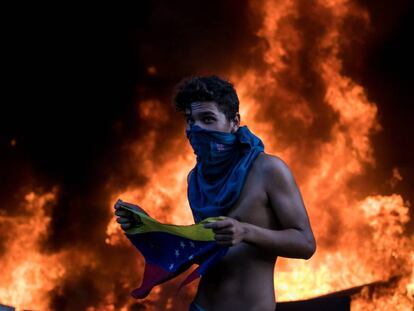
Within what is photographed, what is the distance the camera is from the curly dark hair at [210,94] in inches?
119

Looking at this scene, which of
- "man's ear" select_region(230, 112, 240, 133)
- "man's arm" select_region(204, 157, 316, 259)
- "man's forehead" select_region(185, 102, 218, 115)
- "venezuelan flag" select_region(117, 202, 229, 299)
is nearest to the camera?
"man's arm" select_region(204, 157, 316, 259)

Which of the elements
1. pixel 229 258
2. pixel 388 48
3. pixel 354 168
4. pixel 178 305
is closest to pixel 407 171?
pixel 354 168

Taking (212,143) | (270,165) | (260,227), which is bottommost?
(260,227)

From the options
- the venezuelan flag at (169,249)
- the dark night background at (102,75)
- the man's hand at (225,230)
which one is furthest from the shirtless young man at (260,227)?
the dark night background at (102,75)

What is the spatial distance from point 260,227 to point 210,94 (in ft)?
2.35

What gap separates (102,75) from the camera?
52.1 feet

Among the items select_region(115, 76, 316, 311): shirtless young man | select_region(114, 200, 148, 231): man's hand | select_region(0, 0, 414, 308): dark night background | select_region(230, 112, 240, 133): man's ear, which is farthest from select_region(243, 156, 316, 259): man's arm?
select_region(0, 0, 414, 308): dark night background

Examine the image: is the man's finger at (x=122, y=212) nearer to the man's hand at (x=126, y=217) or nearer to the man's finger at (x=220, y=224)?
the man's hand at (x=126, y=217)

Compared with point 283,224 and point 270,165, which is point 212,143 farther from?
point 283,224

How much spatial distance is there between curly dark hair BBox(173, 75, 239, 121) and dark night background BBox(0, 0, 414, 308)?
12027 millimetres

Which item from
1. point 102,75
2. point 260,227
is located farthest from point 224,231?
point 102,75

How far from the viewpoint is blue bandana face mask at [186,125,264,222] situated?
2887 mm

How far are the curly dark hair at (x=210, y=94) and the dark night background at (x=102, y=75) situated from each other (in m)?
12.0

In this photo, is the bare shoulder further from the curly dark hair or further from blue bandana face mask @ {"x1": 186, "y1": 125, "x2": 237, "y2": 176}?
the curly dark hair
